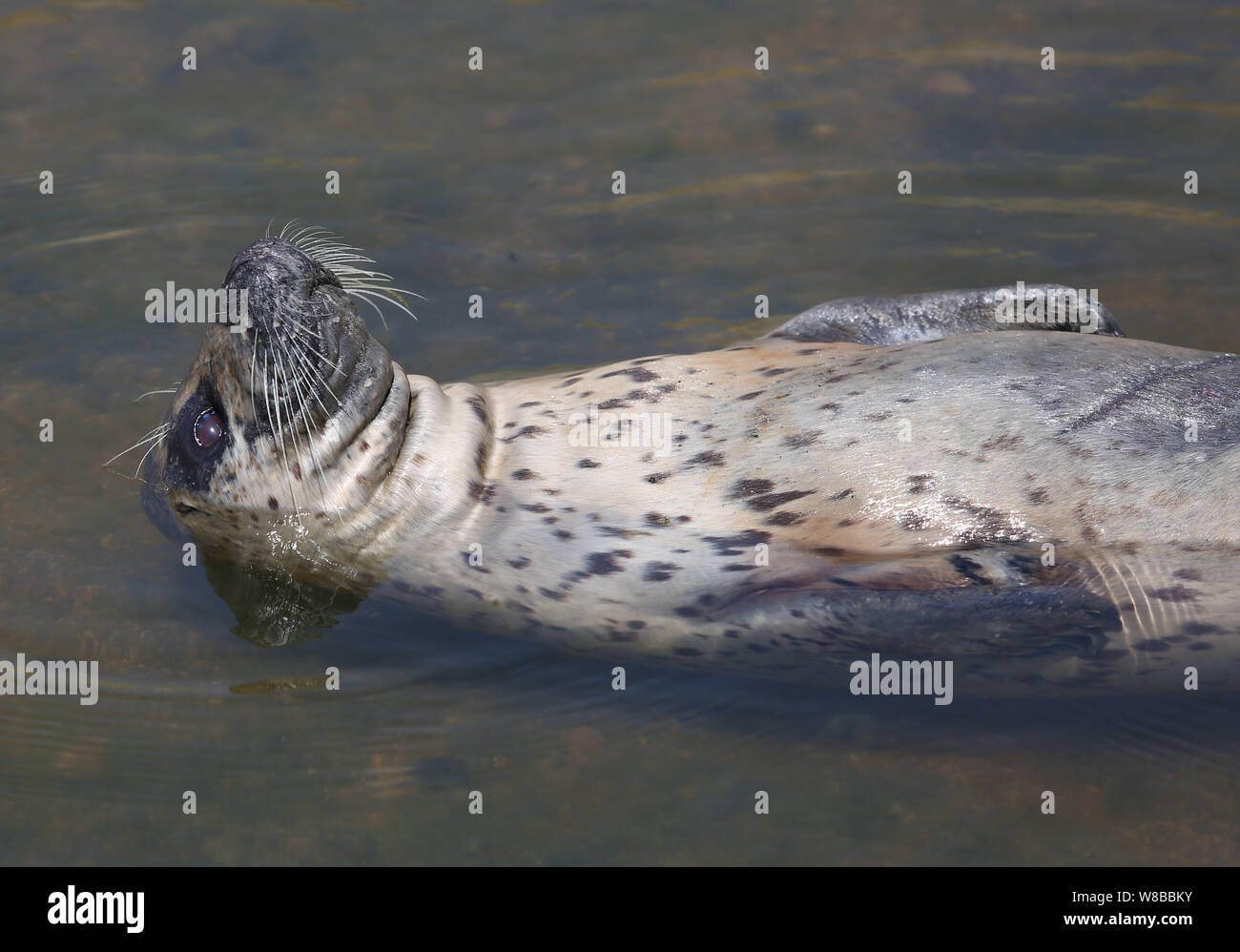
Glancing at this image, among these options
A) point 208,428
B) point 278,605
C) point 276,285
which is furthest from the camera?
point 278,605

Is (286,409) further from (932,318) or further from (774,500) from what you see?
(932,318)

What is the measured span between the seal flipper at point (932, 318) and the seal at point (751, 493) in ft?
0.33

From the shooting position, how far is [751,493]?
180 inches

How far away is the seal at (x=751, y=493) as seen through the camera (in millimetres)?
4141

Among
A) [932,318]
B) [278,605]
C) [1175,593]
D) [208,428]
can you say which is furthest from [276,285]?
[1175,593]

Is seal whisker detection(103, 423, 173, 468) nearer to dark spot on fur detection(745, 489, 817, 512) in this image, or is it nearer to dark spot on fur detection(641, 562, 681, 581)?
dark spot on fur detection(641, 562, 681, 581)

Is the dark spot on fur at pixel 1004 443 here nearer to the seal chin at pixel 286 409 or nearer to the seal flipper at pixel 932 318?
the seal flipper at pixel 932 318

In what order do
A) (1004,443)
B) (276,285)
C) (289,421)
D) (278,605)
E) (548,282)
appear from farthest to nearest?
(548,282) < (278,605) < (289,421) < (276,285) < (1004,443)

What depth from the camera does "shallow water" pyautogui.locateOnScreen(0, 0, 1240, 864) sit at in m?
4.44

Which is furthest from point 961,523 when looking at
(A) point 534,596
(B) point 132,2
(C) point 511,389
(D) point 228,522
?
(B) point 132,2

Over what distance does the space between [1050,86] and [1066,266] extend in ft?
5.24

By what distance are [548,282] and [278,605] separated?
242 centimetres

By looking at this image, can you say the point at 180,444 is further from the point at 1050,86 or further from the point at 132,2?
the point at 1050,86

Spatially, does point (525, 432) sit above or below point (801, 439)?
above
